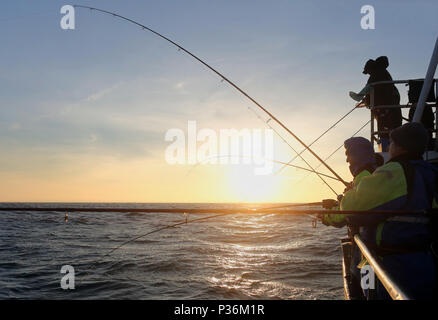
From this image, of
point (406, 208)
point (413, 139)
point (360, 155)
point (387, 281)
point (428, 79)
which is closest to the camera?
point (387, 281)

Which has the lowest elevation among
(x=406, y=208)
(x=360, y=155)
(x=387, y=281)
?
(x=387, y=281)

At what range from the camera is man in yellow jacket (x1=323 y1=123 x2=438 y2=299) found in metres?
2.66

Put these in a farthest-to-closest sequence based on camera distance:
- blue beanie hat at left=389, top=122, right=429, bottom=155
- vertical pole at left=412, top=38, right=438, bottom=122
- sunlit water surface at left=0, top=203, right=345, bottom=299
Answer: sunlit water surface at left=0, top=203, right=345, bottom=299, vertical pole at left=412, top=38, right=438, bottom=122, blue beanie hat at left=389, top=122, right=429, bottom=155

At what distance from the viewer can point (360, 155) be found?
4.03m

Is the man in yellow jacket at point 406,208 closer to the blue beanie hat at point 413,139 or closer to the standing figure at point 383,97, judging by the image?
the blue beanie hat at point 413,139

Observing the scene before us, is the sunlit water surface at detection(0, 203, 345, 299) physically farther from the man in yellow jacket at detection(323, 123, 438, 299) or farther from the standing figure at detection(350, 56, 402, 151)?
the standing figure at detection(350, 56, 402, 151)

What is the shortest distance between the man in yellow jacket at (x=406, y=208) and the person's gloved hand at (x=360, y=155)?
3.50 feet

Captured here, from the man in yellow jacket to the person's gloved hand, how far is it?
3.50ft

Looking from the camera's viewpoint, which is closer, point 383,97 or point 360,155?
point 360,155

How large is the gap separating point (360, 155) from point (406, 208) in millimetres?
1341

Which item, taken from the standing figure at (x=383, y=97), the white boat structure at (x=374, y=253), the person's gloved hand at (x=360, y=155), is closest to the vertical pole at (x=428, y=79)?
the white boat structure at (x=374, y=253)

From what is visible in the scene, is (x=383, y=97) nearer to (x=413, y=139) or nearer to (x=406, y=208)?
(x=413, y=139)

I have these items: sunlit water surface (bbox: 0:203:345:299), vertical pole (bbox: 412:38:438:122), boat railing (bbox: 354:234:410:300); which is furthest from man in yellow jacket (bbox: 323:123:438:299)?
vertical pole (bbox: 412:38:438:122)

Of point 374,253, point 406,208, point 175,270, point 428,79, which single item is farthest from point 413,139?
point 175,270
